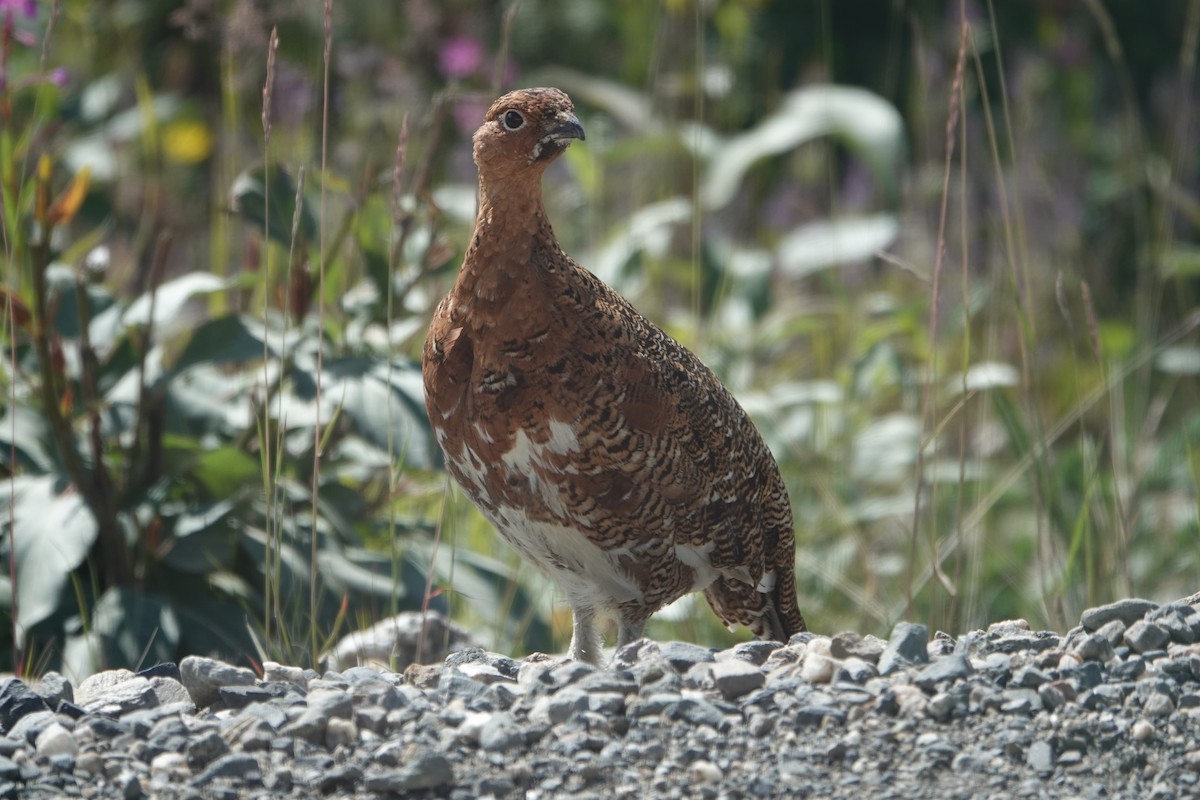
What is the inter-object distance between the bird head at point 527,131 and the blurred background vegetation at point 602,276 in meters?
0.21

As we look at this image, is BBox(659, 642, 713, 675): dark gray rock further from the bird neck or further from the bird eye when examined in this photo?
the bird eye

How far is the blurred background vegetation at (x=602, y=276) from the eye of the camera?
158 inches

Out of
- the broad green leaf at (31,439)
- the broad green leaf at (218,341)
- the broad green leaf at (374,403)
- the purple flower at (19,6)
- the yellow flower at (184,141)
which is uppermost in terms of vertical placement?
the yellow flower at (184,141)

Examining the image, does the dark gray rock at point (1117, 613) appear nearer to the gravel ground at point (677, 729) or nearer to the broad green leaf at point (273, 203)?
the gravel ground at point (677, 729)

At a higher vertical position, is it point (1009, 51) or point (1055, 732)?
point (1009, 51)

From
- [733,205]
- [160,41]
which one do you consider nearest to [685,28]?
[733,205]

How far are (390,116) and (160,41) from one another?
289 cm

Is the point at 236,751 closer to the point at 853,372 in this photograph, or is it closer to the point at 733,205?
the point at 853,372

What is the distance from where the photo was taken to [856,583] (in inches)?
214

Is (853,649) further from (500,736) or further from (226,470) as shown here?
(226,470)

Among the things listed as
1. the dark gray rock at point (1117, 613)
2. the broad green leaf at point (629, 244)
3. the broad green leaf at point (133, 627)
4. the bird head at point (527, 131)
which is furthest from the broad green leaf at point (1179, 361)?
the broad green leaf at point (133, 627)

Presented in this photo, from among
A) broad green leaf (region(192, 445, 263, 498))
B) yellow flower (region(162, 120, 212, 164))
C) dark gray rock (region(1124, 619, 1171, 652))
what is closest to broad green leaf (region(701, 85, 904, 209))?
yellow flower (region(162, 120, 212, 164))

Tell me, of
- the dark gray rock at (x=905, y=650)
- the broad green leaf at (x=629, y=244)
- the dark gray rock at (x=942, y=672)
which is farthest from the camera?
the broad green leaf at (x=629, y=244)

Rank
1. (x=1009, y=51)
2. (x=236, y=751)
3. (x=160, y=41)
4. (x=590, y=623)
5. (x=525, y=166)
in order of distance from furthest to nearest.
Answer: (x=160, y=41)
(x=1009, y=51)
(x=590, y=623)
(x=525, y=166)
(x=236, y=751)
